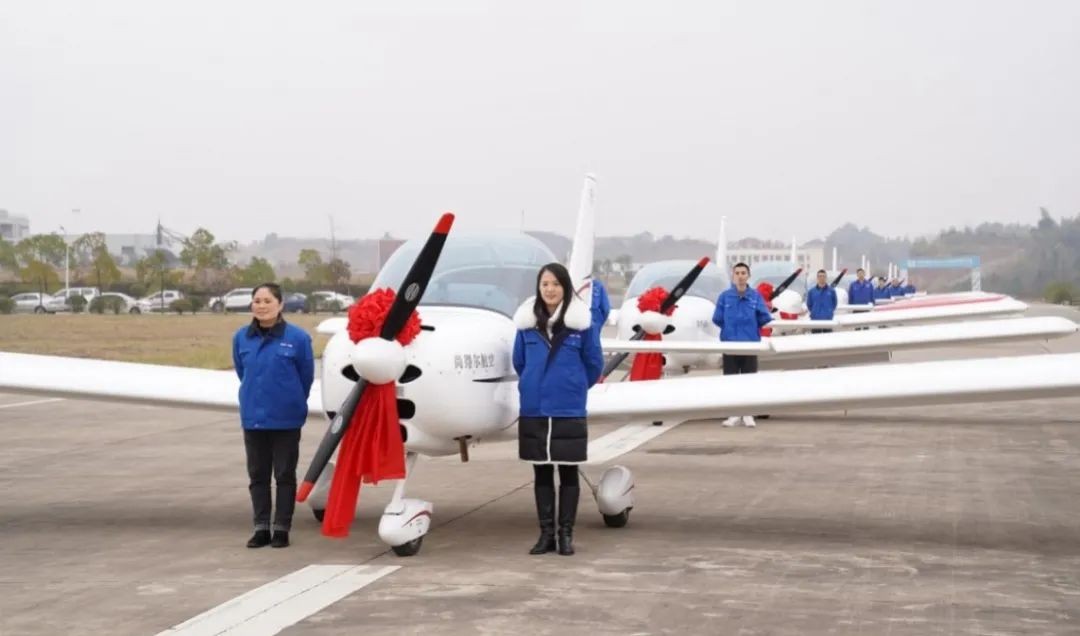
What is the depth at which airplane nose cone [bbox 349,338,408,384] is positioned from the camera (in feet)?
22.8

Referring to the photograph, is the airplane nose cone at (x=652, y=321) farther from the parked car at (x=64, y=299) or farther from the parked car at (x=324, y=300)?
the parked car at (x=64, y=299)

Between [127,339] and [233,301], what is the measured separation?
25.7 m

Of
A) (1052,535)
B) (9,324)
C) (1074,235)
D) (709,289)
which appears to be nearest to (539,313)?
(1052,535)

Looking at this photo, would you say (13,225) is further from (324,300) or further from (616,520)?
(616,520)

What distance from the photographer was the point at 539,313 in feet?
25.3

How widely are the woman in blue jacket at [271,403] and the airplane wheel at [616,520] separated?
6.33ft

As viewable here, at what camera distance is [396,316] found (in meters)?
7.11

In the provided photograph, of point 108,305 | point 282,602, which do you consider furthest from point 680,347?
point 108,305

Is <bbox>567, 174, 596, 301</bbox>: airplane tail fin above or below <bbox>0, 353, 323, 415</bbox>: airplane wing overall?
above

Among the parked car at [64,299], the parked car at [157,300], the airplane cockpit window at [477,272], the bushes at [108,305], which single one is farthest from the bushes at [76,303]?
the airplane cockpit window at [477,272]

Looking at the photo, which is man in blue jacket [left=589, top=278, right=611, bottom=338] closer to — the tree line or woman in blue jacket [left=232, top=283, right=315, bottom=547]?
woman in blue jacket [left=232, top=283, right=315, bottom=547]

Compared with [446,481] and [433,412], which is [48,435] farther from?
[433,412]

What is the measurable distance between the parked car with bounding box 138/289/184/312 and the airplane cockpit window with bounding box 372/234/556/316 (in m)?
50.5

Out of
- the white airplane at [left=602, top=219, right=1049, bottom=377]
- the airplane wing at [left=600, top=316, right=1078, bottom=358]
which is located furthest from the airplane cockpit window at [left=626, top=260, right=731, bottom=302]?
the airplane wing at [left=600, top=316, right=1078, bottom=358]
